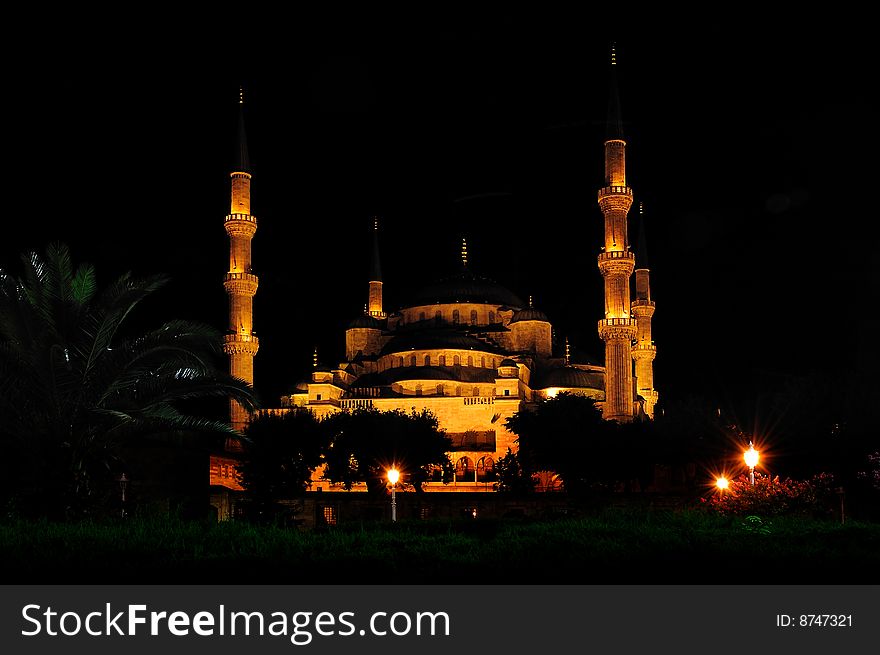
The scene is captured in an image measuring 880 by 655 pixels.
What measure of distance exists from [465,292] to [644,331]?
1277cm

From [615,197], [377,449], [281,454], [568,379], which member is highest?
[615,197]

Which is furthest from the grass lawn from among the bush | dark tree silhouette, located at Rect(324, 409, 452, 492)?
dark tree silhouette, located at Rect(324, 409, 452, 492)

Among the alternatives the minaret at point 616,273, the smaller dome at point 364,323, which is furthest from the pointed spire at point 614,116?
the smaller dome at point 364,323

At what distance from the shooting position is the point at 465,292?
6675 centimetres

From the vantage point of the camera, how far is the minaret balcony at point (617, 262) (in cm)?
4606

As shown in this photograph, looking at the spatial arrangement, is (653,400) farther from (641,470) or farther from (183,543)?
(183,543)

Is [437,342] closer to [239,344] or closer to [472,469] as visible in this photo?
[472,469]

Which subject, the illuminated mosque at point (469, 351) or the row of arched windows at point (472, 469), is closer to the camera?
the illuminated mosque at point (469, 351)

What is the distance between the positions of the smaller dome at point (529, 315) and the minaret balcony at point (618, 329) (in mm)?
17571

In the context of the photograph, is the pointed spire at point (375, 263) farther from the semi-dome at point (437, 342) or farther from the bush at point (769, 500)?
the bush at point (769, 500)

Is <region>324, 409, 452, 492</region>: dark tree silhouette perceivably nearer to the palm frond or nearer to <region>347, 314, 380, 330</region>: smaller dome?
<region>347, 314, 380, 330</region>: smaller dome

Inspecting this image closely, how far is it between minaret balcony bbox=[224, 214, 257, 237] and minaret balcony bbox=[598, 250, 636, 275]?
15.0 m

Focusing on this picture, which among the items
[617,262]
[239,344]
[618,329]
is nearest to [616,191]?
[617,262]

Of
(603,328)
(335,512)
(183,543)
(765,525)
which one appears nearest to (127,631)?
(183,543)
